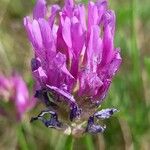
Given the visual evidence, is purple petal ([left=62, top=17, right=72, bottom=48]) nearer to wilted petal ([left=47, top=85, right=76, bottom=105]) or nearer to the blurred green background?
wilted petal ([left=47, top=85, right=76, bottom=105])

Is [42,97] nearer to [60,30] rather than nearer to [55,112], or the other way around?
[55,112]

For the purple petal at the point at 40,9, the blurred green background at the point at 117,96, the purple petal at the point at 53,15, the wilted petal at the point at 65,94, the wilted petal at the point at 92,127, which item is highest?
the purple petal at the point at 40,9

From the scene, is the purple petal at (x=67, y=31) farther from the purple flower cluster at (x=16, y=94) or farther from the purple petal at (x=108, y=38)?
the purple flower cluster at (x=16, y=94)

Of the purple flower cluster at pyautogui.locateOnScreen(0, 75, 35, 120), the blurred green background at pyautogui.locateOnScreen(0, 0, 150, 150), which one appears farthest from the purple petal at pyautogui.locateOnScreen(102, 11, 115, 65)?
the purple flower cluster at pyautogui.locateOnScreen(0, 75, 35, 120)

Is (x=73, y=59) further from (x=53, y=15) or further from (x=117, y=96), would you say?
(x=117, y=96)

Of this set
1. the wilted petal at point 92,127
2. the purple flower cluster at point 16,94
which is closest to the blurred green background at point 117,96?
the purple flower cluster at point 16,94

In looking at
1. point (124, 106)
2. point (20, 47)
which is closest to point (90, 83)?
point (124, 106)

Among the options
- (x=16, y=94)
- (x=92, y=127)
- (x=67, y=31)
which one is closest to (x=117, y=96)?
(x=16, y=94)
